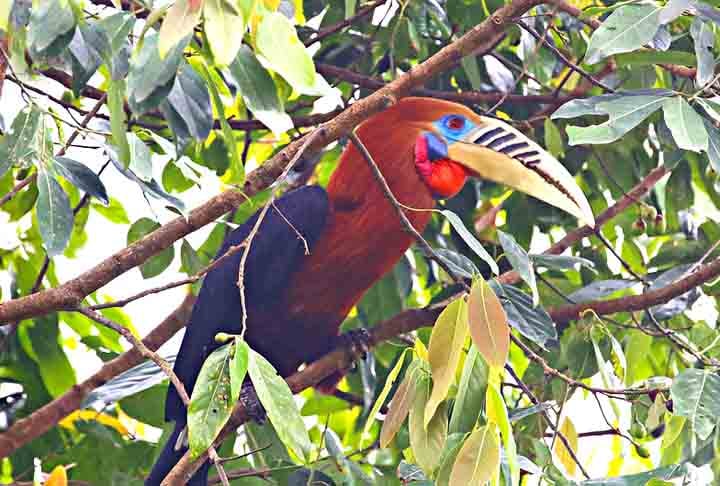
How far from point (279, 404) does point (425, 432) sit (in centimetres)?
22

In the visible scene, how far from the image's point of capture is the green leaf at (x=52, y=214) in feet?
5.37

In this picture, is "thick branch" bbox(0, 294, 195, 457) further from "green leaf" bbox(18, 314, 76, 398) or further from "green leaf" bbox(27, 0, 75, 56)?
"green leaf" bbox(27, 0, 75, 56)

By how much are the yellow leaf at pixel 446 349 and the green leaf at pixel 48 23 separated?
0.58 m

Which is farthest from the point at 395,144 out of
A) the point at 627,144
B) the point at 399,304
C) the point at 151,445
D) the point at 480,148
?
the point at 151,445

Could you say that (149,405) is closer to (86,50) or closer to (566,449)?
(566,449)

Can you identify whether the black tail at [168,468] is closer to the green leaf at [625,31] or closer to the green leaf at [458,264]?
the green leaf at [458,264]

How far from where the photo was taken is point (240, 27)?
116 centimetres

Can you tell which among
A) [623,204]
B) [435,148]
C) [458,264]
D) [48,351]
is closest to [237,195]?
[458,264]

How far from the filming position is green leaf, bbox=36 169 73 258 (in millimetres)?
1636

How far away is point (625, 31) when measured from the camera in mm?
1586

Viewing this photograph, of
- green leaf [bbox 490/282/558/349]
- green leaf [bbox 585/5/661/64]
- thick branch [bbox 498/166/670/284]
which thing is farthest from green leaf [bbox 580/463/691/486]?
thick branch [bbox 498/166/670/284]

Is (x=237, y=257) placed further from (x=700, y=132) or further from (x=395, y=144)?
(x=700, y=132)

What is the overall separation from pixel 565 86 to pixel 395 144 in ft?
1.91

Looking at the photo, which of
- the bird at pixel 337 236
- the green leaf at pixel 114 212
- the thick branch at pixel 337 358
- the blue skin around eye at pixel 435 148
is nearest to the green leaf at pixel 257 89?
the thick branch at pixel 337 358
